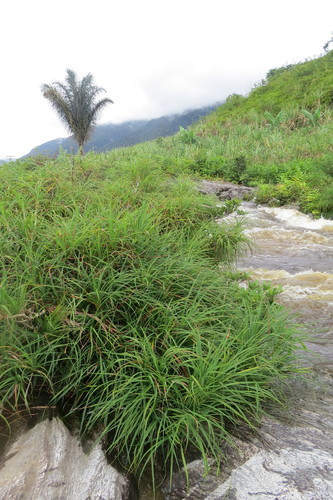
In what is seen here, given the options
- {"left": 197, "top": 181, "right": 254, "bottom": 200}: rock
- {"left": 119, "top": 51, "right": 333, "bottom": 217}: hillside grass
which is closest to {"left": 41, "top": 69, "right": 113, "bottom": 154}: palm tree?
{"left": 119, "top": 51, "right": 333, "bottom": 217}: hillside grass

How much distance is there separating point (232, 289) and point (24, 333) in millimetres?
1490

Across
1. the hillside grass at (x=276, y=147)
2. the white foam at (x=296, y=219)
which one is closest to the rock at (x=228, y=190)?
the hillside grass at (x=276, y=147)

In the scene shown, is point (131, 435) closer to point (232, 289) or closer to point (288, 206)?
point (232, 289)

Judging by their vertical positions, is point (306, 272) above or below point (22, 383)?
below

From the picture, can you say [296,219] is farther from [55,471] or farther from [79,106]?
[79,106]

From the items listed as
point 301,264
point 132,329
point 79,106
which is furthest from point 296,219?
point 79,106

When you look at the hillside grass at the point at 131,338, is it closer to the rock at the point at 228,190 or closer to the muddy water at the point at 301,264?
the muddy water at the point at 301,264

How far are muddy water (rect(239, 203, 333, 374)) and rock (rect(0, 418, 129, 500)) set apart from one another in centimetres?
168

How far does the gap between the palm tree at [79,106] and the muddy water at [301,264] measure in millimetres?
20007

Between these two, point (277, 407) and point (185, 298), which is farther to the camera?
point (185, 298)

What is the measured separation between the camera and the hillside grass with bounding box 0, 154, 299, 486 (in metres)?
1.71

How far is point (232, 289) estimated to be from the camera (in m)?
2.63

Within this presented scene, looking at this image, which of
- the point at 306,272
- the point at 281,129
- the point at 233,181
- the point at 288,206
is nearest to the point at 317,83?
the point at 281,129

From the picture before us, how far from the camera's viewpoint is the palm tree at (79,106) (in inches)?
961
